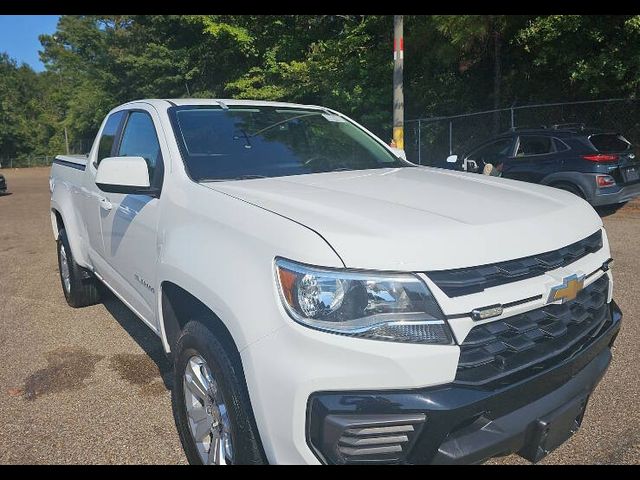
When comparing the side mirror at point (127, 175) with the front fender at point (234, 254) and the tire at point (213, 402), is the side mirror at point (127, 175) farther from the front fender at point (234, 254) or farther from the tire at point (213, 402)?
the tire at point (213, 402)

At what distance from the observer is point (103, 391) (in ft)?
10.9

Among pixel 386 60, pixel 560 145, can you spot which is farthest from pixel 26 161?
pixel 560 145

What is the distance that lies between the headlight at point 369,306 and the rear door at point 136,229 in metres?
1.22

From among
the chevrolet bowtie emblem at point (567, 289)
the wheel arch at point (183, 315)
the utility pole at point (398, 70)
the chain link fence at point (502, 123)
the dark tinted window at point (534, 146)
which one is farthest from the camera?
the chain link fence at point (502, 123)

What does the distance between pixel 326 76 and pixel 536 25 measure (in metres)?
6.12

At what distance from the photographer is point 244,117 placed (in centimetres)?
331

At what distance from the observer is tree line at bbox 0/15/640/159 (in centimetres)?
1155

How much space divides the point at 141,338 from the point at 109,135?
5.36 ft

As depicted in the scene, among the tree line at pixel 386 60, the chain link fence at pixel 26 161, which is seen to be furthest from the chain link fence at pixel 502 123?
the chain link fence at pixel 26 161

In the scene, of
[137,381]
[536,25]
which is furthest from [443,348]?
[536,25]

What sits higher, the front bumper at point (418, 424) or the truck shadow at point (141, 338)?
the front bumper at point (418, 424)

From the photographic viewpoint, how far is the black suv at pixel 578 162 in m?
8.34

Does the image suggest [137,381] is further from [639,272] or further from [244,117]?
[639,272]

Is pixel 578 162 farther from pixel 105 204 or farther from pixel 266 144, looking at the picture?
pixel 105 204
